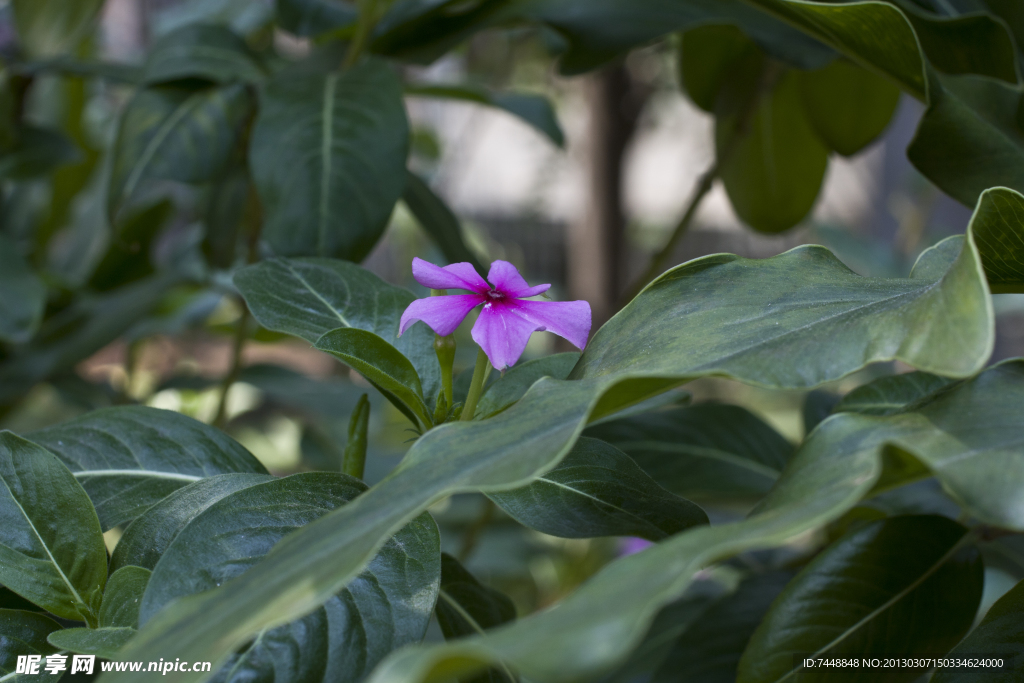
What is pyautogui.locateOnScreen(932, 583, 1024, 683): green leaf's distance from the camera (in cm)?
33

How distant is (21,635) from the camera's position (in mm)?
335

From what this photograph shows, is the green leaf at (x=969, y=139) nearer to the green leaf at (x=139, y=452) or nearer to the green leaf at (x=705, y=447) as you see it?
the green leaf at (x=705, y=447)

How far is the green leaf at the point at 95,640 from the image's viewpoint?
0.29 meters

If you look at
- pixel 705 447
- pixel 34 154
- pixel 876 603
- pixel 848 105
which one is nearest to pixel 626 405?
pixel 876 603

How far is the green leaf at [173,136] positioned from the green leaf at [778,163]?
539 millimetres

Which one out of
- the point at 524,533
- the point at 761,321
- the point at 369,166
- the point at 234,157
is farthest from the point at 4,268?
the point at 524,533

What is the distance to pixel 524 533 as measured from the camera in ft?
3.89

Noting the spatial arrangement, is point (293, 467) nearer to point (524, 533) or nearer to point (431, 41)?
point (524, 533)

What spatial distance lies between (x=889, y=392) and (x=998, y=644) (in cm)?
16

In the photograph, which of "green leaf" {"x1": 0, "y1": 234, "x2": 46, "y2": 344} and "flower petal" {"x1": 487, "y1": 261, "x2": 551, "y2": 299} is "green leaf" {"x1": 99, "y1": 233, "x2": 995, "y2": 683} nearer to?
"flower petal" {"x1": 487, "y1": 261, "x2": 551, "y2": 299}

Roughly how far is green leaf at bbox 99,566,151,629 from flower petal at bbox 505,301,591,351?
7.3 inches

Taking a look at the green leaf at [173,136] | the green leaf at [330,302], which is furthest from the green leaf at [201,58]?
the green leaf at [330,302]

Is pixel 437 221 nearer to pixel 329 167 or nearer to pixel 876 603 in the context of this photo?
pixel 329 167

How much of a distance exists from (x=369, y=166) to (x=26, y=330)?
384mm
